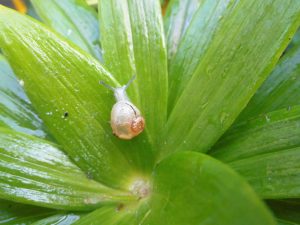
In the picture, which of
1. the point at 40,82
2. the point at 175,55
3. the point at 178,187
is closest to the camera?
the point at 178,187

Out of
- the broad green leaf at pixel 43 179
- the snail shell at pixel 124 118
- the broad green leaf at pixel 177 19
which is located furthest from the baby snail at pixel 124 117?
the broad green leaf at pixel 177 19

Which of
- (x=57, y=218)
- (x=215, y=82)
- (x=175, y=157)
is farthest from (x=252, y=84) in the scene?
(x=57, y=218)

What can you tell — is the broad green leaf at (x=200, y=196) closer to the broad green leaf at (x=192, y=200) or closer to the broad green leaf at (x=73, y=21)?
the broad green leaf at (x=192, y=200)

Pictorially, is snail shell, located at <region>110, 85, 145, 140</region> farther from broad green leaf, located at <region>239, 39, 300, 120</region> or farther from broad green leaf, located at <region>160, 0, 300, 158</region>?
broad green leaf, located at <region>239, 39, 300, 120</region>

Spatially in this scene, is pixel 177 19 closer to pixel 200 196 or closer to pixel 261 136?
pixel 261 136

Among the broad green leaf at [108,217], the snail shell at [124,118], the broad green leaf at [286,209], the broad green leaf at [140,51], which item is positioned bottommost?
the broad green leaf at [108,217]

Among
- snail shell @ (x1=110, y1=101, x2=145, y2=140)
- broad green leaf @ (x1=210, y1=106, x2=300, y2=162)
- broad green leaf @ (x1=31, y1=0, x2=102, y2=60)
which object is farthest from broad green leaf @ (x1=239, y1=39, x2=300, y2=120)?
broad green leaf @ (x1=31, y1=0, x2=102, y2=60)

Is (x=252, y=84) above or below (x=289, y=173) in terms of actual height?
above

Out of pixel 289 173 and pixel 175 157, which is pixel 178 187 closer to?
pixel 175 157
